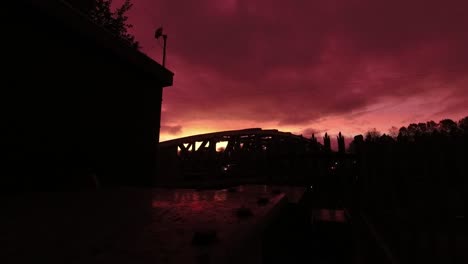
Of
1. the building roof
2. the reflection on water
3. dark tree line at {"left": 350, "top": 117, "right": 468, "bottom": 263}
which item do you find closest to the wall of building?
the building roof

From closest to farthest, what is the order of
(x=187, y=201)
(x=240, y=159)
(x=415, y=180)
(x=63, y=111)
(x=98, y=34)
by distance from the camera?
(x=187, y=201), (x=63, y=111), (x=98, y=34), (x=415, y=180), (x=240, y=159)

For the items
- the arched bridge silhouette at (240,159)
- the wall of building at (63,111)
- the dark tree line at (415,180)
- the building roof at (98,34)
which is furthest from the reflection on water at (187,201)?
the dark tree line at (415,180)

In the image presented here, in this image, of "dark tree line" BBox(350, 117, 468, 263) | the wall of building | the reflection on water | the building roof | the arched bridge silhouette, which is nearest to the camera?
the reflection on water

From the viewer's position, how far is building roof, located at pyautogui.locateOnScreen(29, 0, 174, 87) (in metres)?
3.15

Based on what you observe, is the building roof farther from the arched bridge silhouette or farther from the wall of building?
the arched bridge silhouette

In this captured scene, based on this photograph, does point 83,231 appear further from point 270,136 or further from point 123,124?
point 270,136

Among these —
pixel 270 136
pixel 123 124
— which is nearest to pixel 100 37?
pixel 123 124

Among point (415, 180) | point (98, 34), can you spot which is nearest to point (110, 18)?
point (98, 34)

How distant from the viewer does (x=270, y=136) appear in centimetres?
2803

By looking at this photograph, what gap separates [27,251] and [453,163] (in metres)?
12.7

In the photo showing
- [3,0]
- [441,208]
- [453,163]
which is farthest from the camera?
[453,163]

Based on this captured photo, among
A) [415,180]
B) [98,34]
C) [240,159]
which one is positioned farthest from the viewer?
[240,159]

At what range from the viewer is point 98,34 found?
3.78 m

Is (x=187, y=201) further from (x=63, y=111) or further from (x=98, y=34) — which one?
(x=98, y=34)
